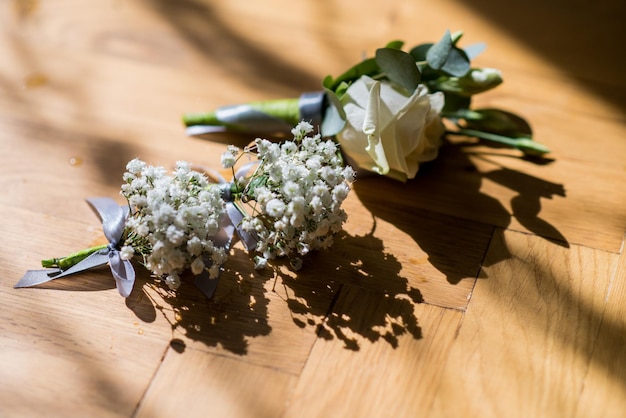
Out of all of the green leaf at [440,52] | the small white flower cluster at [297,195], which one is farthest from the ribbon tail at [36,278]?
the green leaf at [440,52]

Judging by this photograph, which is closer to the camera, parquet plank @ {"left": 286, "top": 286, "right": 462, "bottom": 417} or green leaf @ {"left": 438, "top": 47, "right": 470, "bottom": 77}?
parquet plank @ {"left": 286, "top": 286, "right": 462, "bottom": 417}

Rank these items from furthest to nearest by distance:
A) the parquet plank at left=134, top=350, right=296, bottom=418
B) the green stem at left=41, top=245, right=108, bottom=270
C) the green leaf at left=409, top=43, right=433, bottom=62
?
1. the green leaf at left=409, top=43, right=433, bottom=62
2. the green stem at left=41, top=245, right=108, bottom=270
3. the parquet plank at left=134, top=350, right=296, bottom=418

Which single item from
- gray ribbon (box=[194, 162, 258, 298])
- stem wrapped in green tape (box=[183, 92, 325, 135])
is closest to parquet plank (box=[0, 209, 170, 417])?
gray ribbon (box=[194, 162, 258, 298])

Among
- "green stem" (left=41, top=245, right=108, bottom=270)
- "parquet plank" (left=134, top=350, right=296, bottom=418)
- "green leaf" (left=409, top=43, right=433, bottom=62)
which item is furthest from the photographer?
"green leaf" (left=409, top=43, right=433, bottom=62)

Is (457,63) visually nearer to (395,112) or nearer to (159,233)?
(395,112)

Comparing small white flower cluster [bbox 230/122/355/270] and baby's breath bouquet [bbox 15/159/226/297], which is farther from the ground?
small white flower cluster [bbox 230/122/355/270]

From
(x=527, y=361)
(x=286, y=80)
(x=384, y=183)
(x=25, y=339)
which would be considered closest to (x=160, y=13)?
(x=286, y=80)

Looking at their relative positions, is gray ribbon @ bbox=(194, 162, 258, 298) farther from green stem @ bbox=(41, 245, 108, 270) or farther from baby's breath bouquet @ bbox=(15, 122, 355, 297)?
green stem @ bbox=(41, 245, 108, 270)
